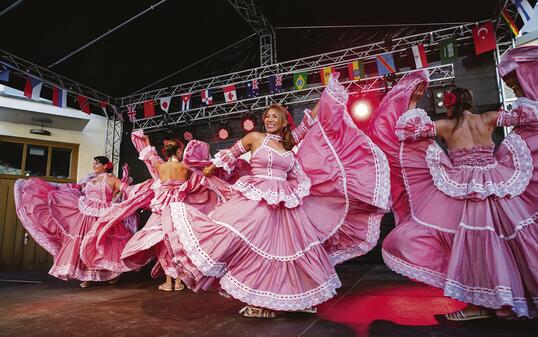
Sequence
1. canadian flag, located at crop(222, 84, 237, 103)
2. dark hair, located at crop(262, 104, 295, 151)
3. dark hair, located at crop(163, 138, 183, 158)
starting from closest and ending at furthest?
dark hair, located at crop(262, 104, 295, 151), dark hair, located at crop(163, 138, 183, 158), canadian flag, located at crop(222, 84, 237, 103)

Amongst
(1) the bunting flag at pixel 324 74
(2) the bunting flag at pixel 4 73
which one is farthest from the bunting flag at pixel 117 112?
(1) the bunting flag at pixel 324 74

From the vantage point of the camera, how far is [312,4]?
568 cm

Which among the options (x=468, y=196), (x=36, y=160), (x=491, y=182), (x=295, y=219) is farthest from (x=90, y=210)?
(x=491, y=182)

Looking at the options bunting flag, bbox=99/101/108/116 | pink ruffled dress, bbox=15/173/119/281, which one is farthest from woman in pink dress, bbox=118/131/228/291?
bunting flag, bbox=99/101/108/116

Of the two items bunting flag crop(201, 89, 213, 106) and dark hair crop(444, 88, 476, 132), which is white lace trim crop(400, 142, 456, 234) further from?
bunting flag crop(201, 89, 213, 106)

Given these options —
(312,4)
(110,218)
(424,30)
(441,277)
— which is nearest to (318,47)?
(312,4)

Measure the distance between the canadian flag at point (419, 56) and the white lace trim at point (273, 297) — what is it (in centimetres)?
440

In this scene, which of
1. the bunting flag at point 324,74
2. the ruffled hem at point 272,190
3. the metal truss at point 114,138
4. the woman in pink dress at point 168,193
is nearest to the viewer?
the ruffled hem at point 272,190

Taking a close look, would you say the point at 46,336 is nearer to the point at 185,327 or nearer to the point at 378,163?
the point at 185,327

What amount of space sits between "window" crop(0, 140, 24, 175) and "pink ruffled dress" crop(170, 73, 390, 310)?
6.16 m

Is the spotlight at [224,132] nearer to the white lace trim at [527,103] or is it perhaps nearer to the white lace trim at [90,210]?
the white lace trim at [90,210]

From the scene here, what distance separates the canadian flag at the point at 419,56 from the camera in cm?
509

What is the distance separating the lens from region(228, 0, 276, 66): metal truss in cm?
609

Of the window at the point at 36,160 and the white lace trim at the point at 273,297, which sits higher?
the window at the point at 36,160
